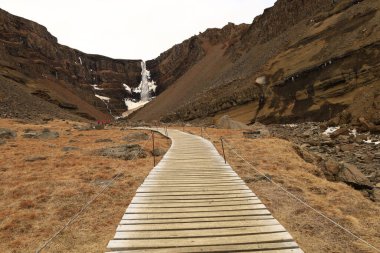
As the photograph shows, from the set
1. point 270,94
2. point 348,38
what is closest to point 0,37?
point 270,94

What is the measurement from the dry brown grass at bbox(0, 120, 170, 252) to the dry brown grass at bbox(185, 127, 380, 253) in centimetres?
455

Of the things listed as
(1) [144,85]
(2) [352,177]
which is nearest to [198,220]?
(2) [352,177]

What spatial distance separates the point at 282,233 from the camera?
6.25 meters

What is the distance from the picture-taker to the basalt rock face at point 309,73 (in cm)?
3884

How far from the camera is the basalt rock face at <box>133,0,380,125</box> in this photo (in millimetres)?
38844

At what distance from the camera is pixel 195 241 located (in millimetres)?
5953

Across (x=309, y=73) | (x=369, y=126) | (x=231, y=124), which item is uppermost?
(x=309, y=73)

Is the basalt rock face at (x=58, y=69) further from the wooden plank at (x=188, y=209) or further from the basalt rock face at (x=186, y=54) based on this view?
the wooden plank at (x=188, y=209)

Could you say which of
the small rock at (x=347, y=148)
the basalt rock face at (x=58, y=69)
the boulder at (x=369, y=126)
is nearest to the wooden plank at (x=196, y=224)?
the small rock at (x=347, y=148)

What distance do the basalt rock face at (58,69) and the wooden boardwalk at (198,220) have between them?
100m

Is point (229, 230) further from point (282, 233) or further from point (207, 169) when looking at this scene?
point (207, 169)

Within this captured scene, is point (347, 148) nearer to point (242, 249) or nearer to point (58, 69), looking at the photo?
point (242, 249)

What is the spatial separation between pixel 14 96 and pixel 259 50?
62.5 metres

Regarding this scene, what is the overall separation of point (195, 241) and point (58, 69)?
147536 mm
